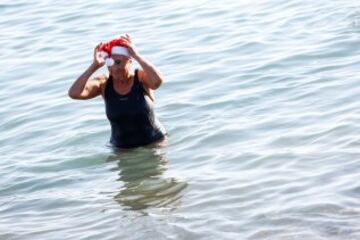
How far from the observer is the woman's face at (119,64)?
9.69 metres

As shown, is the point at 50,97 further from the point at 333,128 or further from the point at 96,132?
the point at 333,128

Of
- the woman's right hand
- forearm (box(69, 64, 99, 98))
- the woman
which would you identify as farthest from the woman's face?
forearm (box(69, 64, 99, 98))

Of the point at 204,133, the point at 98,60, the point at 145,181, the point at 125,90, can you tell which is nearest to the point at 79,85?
the point at 98,60

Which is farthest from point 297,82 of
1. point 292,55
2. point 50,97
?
point 50,97

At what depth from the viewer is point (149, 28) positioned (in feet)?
54.4

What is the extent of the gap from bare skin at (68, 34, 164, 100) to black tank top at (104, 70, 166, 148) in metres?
0.06

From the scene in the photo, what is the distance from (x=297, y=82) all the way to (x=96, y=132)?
2467 millimetres

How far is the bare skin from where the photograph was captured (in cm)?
965

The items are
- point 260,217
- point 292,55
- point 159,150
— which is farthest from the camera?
point 292,55

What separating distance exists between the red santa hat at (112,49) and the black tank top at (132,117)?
17.5 inches

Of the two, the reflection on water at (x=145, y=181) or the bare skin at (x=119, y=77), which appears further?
the bare skin at (x=119, y=77)

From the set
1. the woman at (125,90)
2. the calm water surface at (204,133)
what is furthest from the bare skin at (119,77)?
the calm water surface at (204,133)

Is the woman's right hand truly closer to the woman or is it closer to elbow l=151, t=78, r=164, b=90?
the woman

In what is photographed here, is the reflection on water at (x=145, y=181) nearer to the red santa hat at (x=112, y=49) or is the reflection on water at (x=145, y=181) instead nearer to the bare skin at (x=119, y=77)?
the bare skin at (x=119, y=77)
